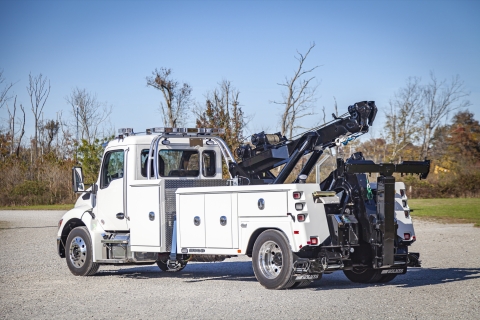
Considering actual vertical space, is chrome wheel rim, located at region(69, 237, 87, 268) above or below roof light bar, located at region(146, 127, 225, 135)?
below

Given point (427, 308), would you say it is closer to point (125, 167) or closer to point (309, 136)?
point (309, 136)

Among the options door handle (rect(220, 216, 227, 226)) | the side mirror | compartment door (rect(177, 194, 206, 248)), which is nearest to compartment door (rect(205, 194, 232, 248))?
door handle (rect(220, 216, 227, 226))

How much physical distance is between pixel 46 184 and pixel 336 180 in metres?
47.5

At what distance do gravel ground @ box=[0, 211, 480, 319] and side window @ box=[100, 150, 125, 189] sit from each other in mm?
2054

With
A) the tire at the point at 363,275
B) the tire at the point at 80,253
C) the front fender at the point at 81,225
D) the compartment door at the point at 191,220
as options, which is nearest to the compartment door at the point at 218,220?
the compartment door at the point at 191,220

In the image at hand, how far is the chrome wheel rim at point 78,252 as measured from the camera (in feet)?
49.4

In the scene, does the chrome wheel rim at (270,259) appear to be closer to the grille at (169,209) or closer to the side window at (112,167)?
the grille at (169,209)

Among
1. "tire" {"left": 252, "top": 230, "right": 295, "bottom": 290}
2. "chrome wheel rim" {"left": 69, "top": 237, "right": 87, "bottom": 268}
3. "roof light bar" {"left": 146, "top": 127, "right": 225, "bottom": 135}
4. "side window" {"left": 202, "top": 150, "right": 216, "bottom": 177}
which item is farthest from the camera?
"side window" {"left": 202, "top": 150, "right": 216, "bottom": 177}

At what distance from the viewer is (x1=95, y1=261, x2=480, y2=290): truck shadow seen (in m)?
13.0

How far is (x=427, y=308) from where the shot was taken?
32.4 ft

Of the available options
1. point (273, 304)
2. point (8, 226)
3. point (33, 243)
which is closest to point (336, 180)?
point (273, 304)

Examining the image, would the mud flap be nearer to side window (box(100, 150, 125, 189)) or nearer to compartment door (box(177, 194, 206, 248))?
A: compartment door (box(177, 194, 206, 248))

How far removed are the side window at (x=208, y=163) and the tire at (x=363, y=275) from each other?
395cm

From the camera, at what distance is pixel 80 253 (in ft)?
49.7
